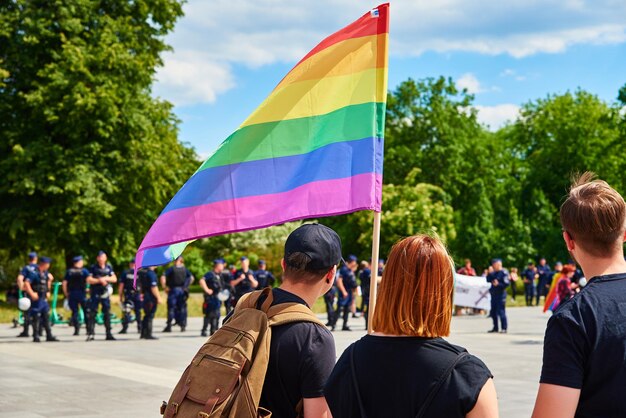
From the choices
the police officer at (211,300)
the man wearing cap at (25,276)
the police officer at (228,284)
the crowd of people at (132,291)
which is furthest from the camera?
the police officer at (228,284)

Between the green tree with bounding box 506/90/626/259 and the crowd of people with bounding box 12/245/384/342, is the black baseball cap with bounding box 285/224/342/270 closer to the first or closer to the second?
the crowd of people with bounding box 12/245/384/342

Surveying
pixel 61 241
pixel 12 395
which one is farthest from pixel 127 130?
pixel 12 395

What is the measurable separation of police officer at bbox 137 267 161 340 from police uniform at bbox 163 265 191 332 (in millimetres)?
1516

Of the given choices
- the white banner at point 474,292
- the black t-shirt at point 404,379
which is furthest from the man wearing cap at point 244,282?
the black t-shirt at point 404,379

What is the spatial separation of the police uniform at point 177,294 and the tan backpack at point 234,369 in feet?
62.7

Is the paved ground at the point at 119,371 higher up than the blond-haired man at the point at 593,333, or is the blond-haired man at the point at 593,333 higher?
the blond-haired man at the point at 593,333

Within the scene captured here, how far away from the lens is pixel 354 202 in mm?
5324

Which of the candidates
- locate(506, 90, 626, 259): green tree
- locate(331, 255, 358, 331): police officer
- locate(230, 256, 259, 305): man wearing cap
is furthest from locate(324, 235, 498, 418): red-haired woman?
locate(506, 90, 626, 259): green tree

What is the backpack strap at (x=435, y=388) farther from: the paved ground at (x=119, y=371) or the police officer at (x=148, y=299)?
the police officer at (x=148, y=299)

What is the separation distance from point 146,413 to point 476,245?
1845 inches

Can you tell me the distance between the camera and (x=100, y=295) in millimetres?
20266

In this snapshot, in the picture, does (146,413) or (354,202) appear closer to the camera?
(354,202)

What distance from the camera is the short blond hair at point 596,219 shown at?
9.57 feet

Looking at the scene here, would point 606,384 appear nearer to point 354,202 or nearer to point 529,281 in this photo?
point 354,202
